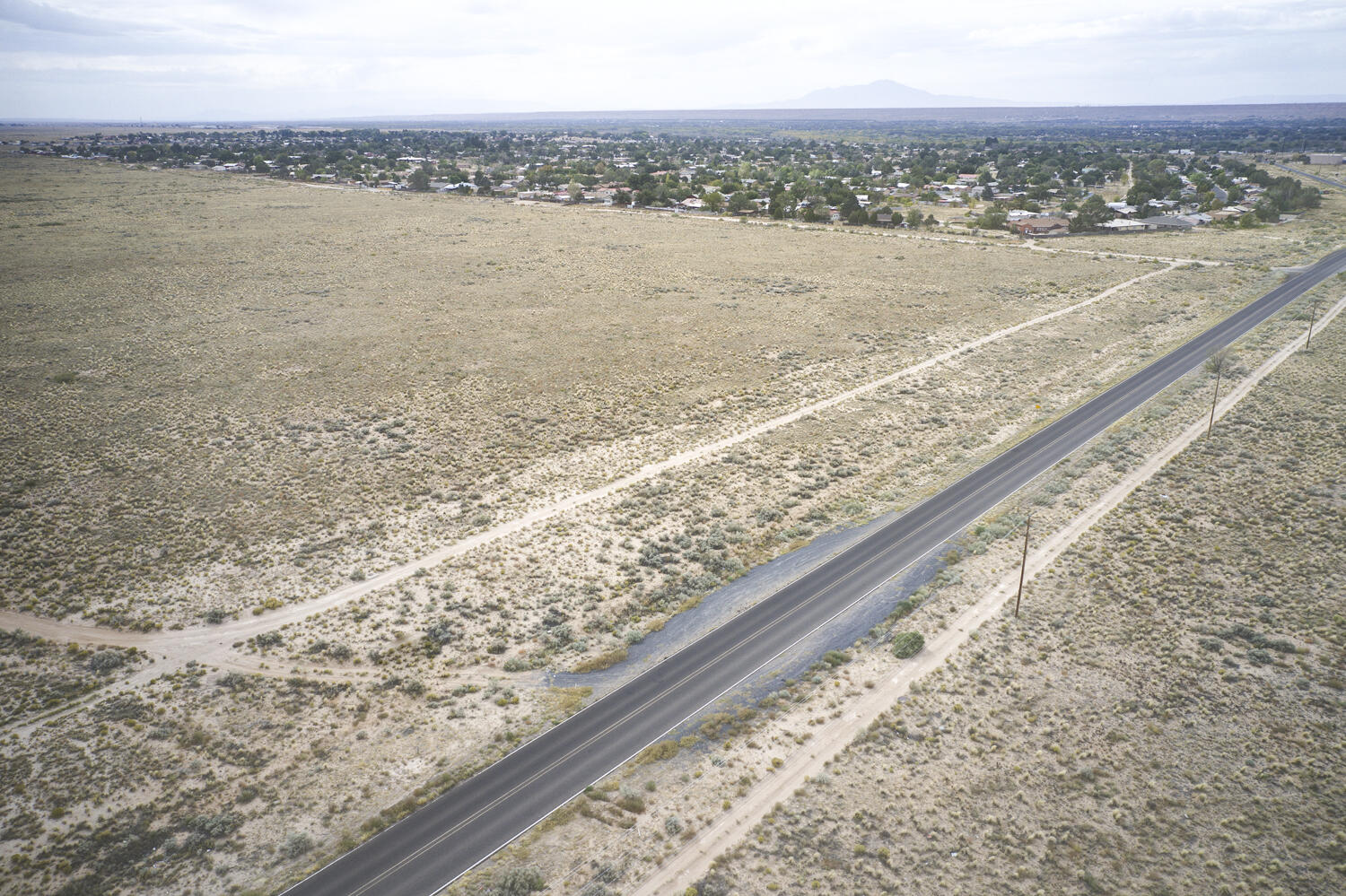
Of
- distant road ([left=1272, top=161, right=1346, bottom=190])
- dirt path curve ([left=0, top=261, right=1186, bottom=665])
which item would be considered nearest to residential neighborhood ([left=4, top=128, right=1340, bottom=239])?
distant road ([left=1272, top=161, right=1346, bottom=190])

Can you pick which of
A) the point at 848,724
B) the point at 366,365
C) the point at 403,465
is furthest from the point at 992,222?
the point at 848,724

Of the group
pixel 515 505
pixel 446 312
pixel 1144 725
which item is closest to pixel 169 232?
pixel 446 312

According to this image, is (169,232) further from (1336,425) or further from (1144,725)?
(1336,425)

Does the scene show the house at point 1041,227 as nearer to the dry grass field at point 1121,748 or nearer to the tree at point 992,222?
the tree at point 992,222

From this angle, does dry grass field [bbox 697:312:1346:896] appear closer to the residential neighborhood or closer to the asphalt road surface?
the asphalt road surface

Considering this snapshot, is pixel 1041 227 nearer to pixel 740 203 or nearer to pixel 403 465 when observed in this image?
pixel 740 203
